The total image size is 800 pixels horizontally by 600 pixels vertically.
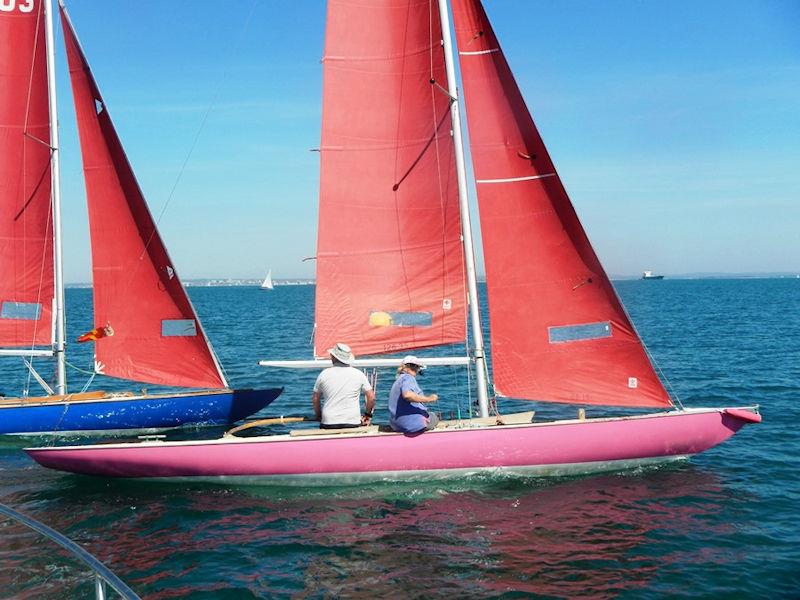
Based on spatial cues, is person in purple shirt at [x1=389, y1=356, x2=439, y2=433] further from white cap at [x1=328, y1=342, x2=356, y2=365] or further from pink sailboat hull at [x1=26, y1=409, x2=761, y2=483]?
white cap at [x1=328, y1=342, x2=356, y2=365]

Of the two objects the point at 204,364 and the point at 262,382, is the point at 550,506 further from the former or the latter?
the point at 262,382

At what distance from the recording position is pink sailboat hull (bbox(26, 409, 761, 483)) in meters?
11.0

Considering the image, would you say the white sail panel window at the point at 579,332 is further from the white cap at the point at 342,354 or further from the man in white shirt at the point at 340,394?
the white cap at the point at 342,354

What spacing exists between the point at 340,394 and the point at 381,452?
A: 1.16 metres

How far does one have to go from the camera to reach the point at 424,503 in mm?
10586

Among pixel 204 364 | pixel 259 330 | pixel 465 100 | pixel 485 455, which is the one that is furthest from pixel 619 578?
pixel 259 330

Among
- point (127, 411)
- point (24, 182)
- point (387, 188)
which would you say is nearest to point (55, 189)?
point (24, 182)

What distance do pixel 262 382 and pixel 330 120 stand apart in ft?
41.4

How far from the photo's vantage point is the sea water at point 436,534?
791 centimetres

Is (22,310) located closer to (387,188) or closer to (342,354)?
(342,354)

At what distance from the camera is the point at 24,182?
15.7 meters

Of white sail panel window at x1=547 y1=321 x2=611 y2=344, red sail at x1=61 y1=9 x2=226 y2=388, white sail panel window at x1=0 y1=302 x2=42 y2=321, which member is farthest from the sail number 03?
white sail panel window at x1=547 y1=321 x2=611 y2=344

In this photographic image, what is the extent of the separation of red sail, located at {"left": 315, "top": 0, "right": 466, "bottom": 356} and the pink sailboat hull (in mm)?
2153

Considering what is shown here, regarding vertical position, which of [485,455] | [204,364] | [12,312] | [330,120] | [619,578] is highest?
[330,120]
